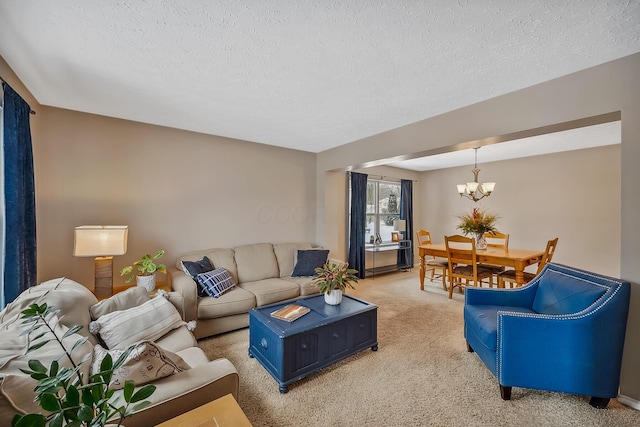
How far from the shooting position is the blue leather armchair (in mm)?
1761

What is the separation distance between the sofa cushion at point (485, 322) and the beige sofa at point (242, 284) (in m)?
1.79

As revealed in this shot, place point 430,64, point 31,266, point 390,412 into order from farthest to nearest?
point 31,266 → point 430,64 → point 390,412

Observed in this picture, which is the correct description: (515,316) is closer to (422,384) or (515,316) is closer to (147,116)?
(422,384)

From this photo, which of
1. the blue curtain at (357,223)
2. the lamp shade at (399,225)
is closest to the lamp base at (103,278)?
the blue curtain at (357,223)

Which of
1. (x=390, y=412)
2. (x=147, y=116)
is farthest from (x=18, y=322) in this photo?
(x=147, y=116)

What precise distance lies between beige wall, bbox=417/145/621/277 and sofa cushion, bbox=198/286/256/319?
5010mm

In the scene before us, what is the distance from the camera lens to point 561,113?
2.11m

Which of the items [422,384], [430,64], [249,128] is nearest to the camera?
[430,64]

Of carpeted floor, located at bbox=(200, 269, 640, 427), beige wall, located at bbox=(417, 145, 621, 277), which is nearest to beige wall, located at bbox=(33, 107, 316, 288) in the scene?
carpeted floor, located at bbox=(200, 269, 640, 427)

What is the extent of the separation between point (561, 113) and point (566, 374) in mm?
1921

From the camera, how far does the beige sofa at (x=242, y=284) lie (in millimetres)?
2732

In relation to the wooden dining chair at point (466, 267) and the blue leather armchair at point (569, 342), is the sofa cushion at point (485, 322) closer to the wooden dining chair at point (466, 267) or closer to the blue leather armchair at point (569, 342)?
the blue leather armchair at point (569, 342)

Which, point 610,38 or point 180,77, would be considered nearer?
point 610,38

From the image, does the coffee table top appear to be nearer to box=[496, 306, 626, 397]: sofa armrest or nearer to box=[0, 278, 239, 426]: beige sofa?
box=[0, 278, 239, 426]: beige sofa
